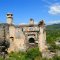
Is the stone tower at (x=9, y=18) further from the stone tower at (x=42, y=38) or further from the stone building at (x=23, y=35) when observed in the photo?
the stone tower at (x=42, y=38)

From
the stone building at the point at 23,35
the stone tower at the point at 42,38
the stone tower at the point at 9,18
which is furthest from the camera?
the stone tower at the point at 9,18

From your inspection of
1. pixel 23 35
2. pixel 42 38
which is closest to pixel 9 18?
pixel 23 35

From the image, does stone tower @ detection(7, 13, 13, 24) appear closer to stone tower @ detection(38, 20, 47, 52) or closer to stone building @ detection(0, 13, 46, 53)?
stone building @ detection(0, 13, 46, 53)

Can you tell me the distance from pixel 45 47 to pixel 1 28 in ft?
17.9

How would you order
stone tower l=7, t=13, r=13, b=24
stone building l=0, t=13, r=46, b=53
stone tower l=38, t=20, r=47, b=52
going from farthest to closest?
stone tower l=7, t=13, r=13, b=24, stone building l=0, t=13, r=46, b=53, stone tower l=38, t=20, r=47, b=52

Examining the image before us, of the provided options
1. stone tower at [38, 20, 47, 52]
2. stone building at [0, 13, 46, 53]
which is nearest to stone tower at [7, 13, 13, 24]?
stone building at [0, 13, 46, 53]

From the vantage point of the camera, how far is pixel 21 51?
112 feet

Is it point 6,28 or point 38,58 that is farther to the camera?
point 6,28

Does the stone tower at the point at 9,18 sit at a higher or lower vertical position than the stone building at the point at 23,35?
higher

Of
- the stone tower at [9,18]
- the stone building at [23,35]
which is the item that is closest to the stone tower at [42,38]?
the stone building at [23,35]

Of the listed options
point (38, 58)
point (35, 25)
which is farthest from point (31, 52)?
point (35, 25)

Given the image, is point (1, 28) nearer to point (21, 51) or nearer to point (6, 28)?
point (6, 28)

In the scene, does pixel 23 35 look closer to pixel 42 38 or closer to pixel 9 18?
pixel 42 38

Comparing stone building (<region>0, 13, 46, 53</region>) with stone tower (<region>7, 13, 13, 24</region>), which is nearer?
stone building (<region>0, 13, 46, 53</region>)
